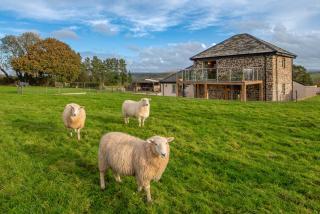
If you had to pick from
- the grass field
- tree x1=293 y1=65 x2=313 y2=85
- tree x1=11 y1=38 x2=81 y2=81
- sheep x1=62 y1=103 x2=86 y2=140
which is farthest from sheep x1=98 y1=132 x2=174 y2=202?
tree x1=293 y1=65 x2=313 y2=85

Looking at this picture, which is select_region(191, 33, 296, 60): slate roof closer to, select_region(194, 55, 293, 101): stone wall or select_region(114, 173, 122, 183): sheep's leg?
select_region(194, 55, 293, 101): stone wall

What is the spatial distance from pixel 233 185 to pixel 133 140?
264cm

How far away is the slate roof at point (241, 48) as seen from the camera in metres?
29.8

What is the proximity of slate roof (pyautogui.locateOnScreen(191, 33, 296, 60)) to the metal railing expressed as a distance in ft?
5.86

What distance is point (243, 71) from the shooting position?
26594 mm

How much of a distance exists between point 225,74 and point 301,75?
1526 inches

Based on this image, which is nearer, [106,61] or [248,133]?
[248,133]

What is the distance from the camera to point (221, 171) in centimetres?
811

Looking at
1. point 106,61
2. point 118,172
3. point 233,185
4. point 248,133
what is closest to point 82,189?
point 118,172

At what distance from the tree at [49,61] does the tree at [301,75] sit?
46.2 metres

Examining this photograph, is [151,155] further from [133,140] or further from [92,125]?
[92,125]

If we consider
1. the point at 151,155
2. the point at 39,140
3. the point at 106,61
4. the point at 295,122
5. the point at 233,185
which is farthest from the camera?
the point at 106,61

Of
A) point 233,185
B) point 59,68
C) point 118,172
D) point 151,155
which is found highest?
point 59,68

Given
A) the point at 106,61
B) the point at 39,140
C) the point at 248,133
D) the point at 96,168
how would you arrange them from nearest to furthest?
1. the point at 96,168
2. the point at 39,140
3. the point at 248,133
4. the point at 106,61
